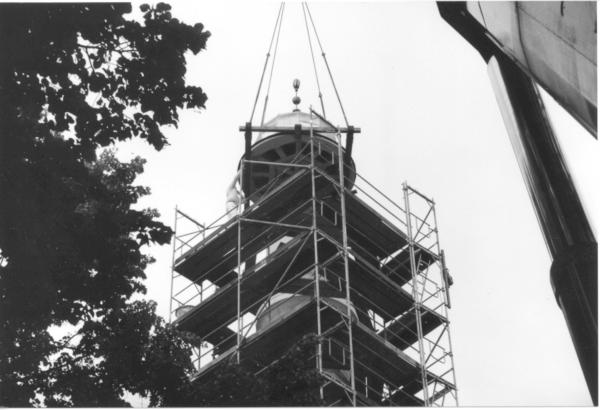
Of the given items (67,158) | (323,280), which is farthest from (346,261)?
(67,158)

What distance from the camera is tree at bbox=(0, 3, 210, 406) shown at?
991 centimetres

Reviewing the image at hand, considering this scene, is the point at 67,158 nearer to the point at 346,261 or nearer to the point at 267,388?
the point at 267,388

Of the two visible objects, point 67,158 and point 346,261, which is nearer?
point 67,158

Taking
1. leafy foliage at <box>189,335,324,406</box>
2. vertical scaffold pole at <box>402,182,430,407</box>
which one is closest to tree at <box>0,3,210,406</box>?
leafy foliage at <box>189,335,324,406</box>

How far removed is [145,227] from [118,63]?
2106 mm

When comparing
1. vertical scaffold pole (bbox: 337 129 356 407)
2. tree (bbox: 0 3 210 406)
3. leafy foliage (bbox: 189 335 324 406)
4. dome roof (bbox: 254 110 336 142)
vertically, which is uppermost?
dome roof (bbox: 254 110 336 142)

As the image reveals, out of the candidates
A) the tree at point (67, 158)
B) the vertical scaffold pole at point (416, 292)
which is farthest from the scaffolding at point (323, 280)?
the tree at point (67, 158)

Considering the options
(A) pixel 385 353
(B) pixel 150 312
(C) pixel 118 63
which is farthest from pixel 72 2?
(A) pixel 385 353

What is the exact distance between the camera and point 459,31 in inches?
126

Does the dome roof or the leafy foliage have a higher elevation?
the dome roof

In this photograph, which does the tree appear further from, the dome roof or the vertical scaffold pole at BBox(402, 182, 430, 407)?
the dome roof

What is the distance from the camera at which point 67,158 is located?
10.5m

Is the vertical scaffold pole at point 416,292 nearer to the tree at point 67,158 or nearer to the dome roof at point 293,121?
the dome roof at point 293,121

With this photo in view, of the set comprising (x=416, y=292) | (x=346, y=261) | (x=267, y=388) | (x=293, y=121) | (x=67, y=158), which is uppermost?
(x=293, y=121)
